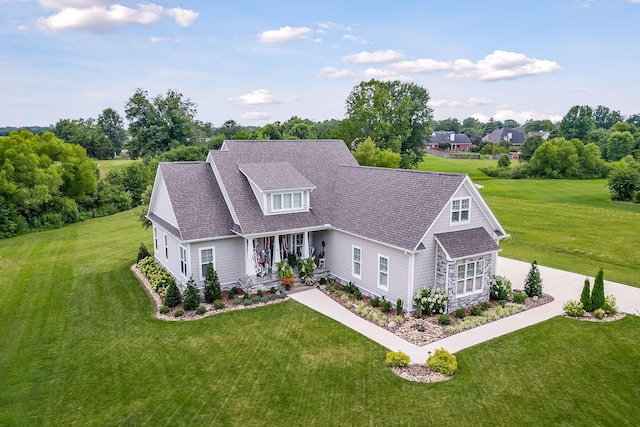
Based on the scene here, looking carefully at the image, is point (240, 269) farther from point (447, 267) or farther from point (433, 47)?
point (433, 47)

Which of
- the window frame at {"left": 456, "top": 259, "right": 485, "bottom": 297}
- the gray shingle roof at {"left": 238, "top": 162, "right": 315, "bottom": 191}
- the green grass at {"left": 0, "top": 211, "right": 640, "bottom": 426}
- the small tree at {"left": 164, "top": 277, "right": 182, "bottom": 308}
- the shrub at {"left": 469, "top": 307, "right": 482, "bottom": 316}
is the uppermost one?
the gray shingle roof at {"left": 238, "top": 162, "right": 315, "bottom": 191}

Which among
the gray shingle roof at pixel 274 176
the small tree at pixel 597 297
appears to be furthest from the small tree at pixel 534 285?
the gray shingle roof at pixel 274 176

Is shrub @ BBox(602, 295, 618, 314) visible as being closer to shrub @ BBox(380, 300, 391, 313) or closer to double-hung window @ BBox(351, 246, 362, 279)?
shrub @ BBox(380, 300, 391, 313)

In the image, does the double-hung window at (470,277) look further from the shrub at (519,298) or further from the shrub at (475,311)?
the shrub at (519,298)

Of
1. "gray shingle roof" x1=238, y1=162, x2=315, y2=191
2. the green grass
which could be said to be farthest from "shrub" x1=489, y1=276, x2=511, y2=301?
"gray shingle roof" x1=238, y1=162, x2=315, y2=191

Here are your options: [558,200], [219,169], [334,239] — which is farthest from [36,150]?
[558,200]

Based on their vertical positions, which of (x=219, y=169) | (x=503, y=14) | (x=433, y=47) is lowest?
(x=219, y=169)

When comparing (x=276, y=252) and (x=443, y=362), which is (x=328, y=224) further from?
(x=443, y=362)
